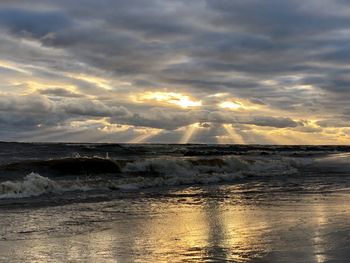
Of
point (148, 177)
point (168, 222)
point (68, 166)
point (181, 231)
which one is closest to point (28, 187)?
point (168, 222)

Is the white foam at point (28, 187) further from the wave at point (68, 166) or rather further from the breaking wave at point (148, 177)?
the wave at point (68, 166)

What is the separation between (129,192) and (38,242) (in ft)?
28.8

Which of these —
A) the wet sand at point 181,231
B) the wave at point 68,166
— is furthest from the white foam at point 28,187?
the wave at point 68,166

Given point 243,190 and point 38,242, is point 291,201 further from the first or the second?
point 38,242

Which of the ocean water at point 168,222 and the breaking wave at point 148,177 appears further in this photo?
the breaking wave at point 148,177

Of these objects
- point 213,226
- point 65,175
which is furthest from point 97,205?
point 65,175

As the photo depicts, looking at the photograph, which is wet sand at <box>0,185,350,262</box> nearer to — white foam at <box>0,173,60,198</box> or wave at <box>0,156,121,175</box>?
white foam at <box>0,173,60,198</box>

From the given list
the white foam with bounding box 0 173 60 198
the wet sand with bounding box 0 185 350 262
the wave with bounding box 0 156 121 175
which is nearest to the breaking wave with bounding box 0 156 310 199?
the white foam with bounding box 0 173 60 198

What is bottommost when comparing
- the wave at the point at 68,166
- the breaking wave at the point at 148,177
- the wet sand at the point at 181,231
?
the wet sand at the point at 181,231

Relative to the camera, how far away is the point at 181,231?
912 centimetres

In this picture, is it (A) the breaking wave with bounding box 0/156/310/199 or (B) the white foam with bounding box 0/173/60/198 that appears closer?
(B) the white foam with bounding box 0/173/60/198

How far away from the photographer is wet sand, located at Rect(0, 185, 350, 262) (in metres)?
7.12

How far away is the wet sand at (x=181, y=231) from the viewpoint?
7.12 m

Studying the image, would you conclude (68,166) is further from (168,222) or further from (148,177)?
(168,222)
